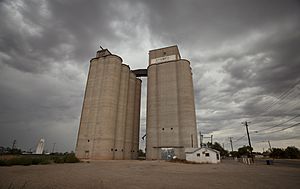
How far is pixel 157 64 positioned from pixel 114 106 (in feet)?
70.9

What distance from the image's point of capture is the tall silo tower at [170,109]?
48844mm

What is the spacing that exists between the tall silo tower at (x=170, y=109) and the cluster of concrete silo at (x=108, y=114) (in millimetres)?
9083

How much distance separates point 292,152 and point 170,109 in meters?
89.3

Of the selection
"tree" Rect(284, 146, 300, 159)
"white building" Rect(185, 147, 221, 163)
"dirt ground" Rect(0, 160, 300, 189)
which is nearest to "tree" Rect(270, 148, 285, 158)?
"tree" Rect(284, 146, 300, 159)

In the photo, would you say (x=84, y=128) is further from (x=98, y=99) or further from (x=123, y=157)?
(x=123, y=157)

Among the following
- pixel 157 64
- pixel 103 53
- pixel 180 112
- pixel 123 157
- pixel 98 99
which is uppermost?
pixel 103 53

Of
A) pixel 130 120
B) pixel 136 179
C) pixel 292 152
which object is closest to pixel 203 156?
pixel 130 120

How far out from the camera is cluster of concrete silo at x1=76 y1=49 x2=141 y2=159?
159ft

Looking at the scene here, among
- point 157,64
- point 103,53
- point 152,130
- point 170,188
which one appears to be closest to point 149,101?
point 152,130

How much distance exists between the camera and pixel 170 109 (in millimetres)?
52406

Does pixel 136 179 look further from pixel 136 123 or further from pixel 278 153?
pixel 278 153

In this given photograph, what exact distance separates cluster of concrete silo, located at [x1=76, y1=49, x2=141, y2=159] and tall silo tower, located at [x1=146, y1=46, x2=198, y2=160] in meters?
9.08

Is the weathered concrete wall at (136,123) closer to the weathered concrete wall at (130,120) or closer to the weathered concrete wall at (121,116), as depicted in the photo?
the weathered concrete wall at (130,120)

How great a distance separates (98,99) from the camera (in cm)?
5259
